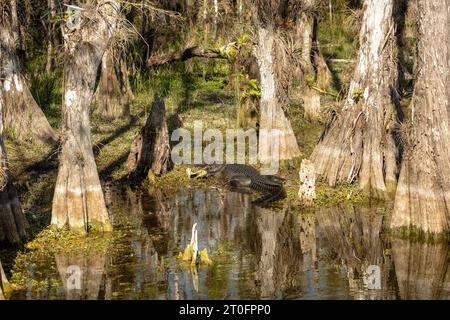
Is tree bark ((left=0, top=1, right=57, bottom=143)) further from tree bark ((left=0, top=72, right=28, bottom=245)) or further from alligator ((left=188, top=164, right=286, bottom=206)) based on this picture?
tree bark ((left=0, top=72, right=28, bottom=245))

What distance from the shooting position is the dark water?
1459 centimetres

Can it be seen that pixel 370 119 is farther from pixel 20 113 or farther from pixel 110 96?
pixel 110 96

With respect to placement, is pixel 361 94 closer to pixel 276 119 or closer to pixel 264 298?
pixel 276 119

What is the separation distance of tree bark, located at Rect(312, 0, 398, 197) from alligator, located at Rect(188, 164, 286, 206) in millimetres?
1359

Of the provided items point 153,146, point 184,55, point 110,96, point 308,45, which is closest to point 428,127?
point 153,146

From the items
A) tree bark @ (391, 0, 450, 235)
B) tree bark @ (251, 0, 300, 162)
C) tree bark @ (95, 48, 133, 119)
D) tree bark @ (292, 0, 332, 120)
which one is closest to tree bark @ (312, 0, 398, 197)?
tree bark @ (251, 0, 300, 162)

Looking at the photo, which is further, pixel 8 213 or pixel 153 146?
pixel 153 146

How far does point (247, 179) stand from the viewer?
74.3 ft

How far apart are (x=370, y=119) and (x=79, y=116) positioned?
23.0 ft

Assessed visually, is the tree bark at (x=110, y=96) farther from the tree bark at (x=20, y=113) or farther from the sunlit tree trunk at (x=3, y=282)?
the sunlit tree trunk at (x=3, y=282)

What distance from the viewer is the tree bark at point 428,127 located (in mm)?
17328

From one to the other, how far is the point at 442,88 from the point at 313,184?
3694 millimetres
